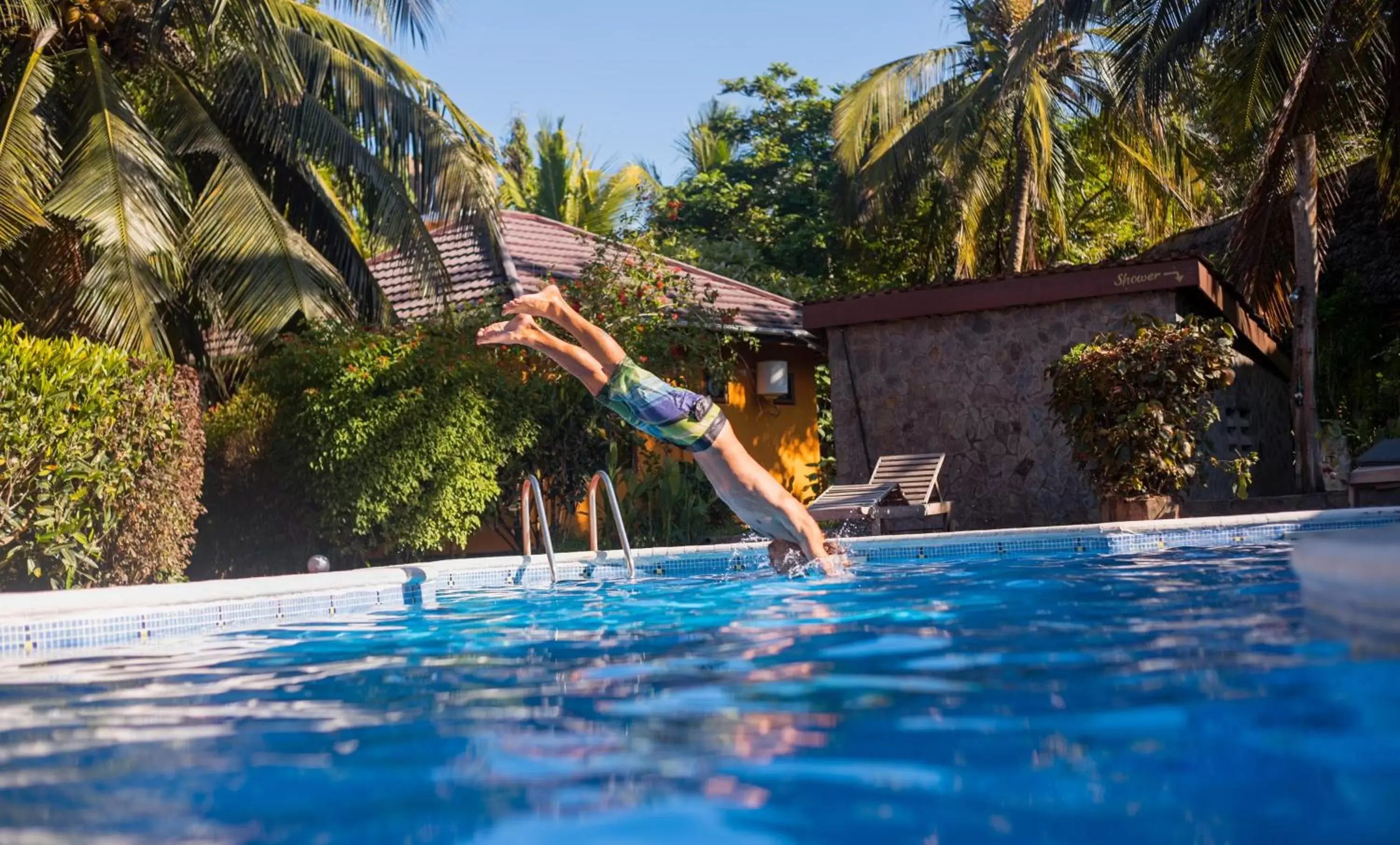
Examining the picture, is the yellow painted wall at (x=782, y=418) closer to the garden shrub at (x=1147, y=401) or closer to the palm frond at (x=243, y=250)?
the palm frond at (x=243, y=250)

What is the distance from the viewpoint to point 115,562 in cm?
961

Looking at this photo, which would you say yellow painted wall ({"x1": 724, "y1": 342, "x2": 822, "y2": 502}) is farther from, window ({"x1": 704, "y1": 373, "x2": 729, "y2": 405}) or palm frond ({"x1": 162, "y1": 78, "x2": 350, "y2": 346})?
palm frond ({"x1": 162, "y1": 78, "x2": 350, "y2": 346})

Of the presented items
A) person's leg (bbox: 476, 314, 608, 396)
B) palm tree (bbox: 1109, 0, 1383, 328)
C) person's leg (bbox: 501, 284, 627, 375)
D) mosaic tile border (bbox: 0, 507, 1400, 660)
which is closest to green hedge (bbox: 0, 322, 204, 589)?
mosaic tile border (bbox: 0, 507, 1400, 660)

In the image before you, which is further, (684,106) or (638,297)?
(684,106)

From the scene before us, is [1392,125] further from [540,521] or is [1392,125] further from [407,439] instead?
[407,439]

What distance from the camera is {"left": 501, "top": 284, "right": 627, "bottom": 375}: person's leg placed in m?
7.86

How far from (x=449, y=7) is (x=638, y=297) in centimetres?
378

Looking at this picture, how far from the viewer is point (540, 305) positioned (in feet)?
25.8

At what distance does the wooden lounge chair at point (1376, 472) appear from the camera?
1100 centimetres

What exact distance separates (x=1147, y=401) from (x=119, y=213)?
9171mm

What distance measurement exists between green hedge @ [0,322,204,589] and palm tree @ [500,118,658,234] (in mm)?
17873

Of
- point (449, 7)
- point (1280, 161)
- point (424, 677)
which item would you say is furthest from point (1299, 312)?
point (424, 677)

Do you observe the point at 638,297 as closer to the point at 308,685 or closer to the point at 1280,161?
the point at 1280,161

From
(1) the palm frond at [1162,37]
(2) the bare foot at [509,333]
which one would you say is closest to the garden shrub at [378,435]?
(2) the bare foot at [509,333]
